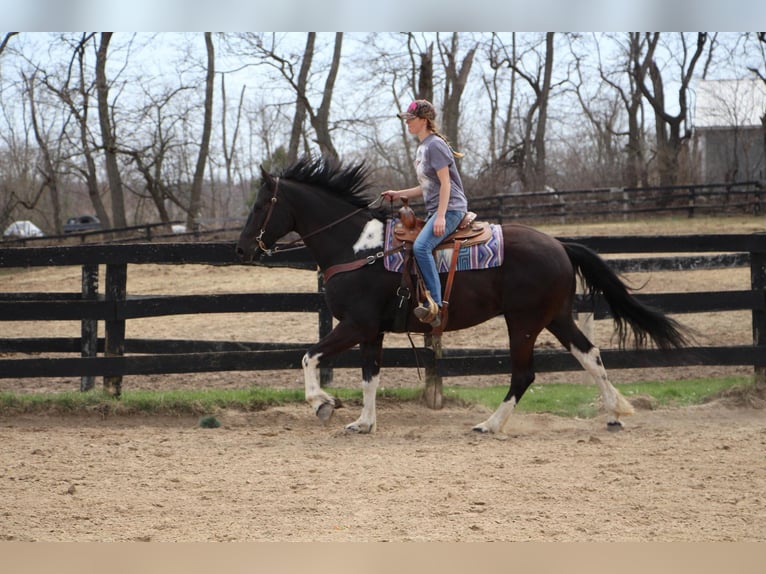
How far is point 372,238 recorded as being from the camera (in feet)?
22.0

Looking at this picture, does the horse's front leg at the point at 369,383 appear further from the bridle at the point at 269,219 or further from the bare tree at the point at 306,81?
the bare tree at the point at 306,81

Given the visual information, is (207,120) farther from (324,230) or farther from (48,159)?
(324,230)

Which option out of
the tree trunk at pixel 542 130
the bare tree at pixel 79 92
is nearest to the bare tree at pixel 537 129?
the tree trunk at pixel 542 130

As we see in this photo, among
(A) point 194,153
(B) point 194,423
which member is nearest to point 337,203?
(B) point 194,423

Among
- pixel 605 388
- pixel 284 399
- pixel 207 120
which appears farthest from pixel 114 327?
pixel 207 120

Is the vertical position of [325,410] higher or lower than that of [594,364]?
lower

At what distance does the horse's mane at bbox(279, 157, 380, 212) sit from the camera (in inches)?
275

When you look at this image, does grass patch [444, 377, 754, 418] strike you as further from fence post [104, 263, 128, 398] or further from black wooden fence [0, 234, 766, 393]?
fence post [104, 263, 128, 398]

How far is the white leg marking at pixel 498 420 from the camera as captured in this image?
256 inches

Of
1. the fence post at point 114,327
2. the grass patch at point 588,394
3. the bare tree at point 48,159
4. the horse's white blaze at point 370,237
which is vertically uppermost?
the bare tree at point 48,159

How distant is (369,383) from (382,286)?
813mm

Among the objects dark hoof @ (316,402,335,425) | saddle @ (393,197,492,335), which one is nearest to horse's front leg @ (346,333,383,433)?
dark hoof @ (316,402,335,425)

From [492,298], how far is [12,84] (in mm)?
21144

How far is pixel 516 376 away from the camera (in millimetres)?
6633
